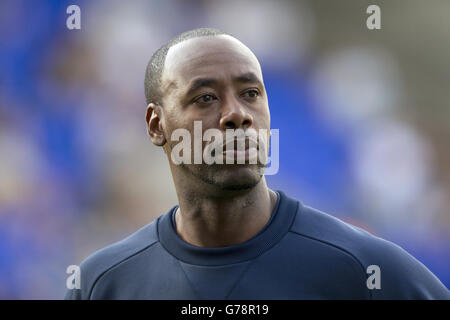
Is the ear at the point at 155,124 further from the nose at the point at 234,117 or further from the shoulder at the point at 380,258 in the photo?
the shoulder at the point at 380,258

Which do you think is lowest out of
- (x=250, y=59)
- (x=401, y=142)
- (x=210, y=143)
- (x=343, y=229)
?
(x=343, y=229)

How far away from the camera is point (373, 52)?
5484mm

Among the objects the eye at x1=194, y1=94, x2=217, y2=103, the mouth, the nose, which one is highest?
the eye at x1=194, y1=94, x2=217, y2=103

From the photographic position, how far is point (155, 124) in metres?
2.14

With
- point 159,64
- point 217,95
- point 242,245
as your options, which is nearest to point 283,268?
point 242,245

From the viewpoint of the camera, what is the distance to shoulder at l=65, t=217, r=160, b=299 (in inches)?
82.2

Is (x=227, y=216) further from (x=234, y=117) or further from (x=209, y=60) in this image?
(x=209, y=60)

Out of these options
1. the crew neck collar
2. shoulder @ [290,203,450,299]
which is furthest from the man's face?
shoulder @ [290,203,450,299]

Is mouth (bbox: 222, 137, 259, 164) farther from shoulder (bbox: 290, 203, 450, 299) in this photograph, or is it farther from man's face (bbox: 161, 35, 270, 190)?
shoulder (bbox: 290, 203, 450, 299)

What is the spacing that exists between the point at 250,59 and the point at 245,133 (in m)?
0.31

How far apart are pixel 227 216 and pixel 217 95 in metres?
0.43

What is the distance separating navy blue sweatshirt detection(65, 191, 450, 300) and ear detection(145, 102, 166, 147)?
352 mm

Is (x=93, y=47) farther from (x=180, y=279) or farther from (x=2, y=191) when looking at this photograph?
(x=180, y=279)
